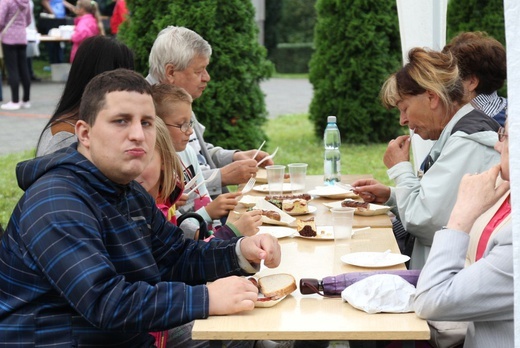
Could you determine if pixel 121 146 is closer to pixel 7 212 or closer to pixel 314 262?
pixel 314 262

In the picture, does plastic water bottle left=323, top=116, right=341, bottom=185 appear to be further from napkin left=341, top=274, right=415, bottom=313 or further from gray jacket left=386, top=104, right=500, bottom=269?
napkin left=341, top=274, right=415, bottom=313

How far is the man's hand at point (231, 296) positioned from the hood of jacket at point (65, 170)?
0.45 meters

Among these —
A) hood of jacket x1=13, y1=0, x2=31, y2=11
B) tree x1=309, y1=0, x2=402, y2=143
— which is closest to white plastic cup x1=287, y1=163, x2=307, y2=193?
tree x1=309, y1=0, x2=402, y2=143

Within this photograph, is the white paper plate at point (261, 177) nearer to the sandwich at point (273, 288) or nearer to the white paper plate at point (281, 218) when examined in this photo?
the white paper plate at point (281, 218)

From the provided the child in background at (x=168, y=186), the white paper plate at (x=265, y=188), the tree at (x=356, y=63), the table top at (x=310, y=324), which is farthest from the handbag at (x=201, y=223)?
the tree at (x=356, y=63)

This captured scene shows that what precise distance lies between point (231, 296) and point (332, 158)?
107 inches

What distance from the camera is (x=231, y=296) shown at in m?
2.41

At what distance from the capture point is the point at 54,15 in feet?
69.6

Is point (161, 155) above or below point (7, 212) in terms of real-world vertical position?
above

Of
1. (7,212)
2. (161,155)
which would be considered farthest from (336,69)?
(161,155)

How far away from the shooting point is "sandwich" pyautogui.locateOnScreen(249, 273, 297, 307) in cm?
254

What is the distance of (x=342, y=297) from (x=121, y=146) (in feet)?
2.70

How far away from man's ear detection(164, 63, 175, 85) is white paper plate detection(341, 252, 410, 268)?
2249mm

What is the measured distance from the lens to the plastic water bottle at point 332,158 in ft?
16.3
